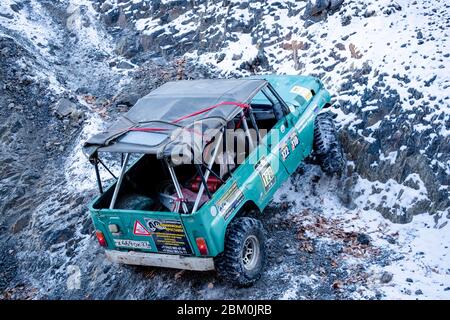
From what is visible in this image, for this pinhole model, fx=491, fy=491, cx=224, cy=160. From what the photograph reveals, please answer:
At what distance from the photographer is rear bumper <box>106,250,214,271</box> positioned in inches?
214

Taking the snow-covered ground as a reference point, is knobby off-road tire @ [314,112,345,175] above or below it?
above

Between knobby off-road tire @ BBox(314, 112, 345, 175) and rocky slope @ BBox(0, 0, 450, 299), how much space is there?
29 centimetres

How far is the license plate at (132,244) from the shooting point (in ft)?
18.6

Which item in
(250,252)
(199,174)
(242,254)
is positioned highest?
(199,174)

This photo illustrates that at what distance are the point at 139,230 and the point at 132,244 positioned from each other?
0.89 ft

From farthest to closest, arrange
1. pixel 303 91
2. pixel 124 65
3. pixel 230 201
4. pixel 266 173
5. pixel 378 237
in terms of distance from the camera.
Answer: pixel 124 65 → pixel 303 91 → pixel 378 237 → pixel 266 173 → pixel 230 201

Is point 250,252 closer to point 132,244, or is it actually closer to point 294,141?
point 132,244

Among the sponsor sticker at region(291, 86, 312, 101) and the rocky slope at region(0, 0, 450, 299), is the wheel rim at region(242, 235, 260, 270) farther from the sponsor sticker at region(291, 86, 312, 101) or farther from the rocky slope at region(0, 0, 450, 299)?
the sponsor sticker at region(291, 86, 312, 101)

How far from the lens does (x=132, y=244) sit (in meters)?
5.74

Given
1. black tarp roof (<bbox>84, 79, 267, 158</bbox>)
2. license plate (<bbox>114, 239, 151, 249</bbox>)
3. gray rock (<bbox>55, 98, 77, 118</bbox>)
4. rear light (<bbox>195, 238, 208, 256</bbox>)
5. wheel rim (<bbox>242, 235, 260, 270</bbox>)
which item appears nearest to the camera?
rear light (<bbox>195, 238, 208, 256</bbox>)

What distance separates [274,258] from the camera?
6359 mm

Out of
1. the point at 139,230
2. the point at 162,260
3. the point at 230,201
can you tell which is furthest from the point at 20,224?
the point at 230,201

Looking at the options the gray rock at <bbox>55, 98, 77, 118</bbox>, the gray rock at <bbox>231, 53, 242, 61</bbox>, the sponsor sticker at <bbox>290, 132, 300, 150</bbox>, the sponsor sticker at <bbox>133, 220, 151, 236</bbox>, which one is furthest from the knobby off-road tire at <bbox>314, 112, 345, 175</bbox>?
the gray rock at <bbox>55, 98, 77, 118</bbox>

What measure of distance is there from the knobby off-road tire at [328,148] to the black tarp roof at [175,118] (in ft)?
4.39
